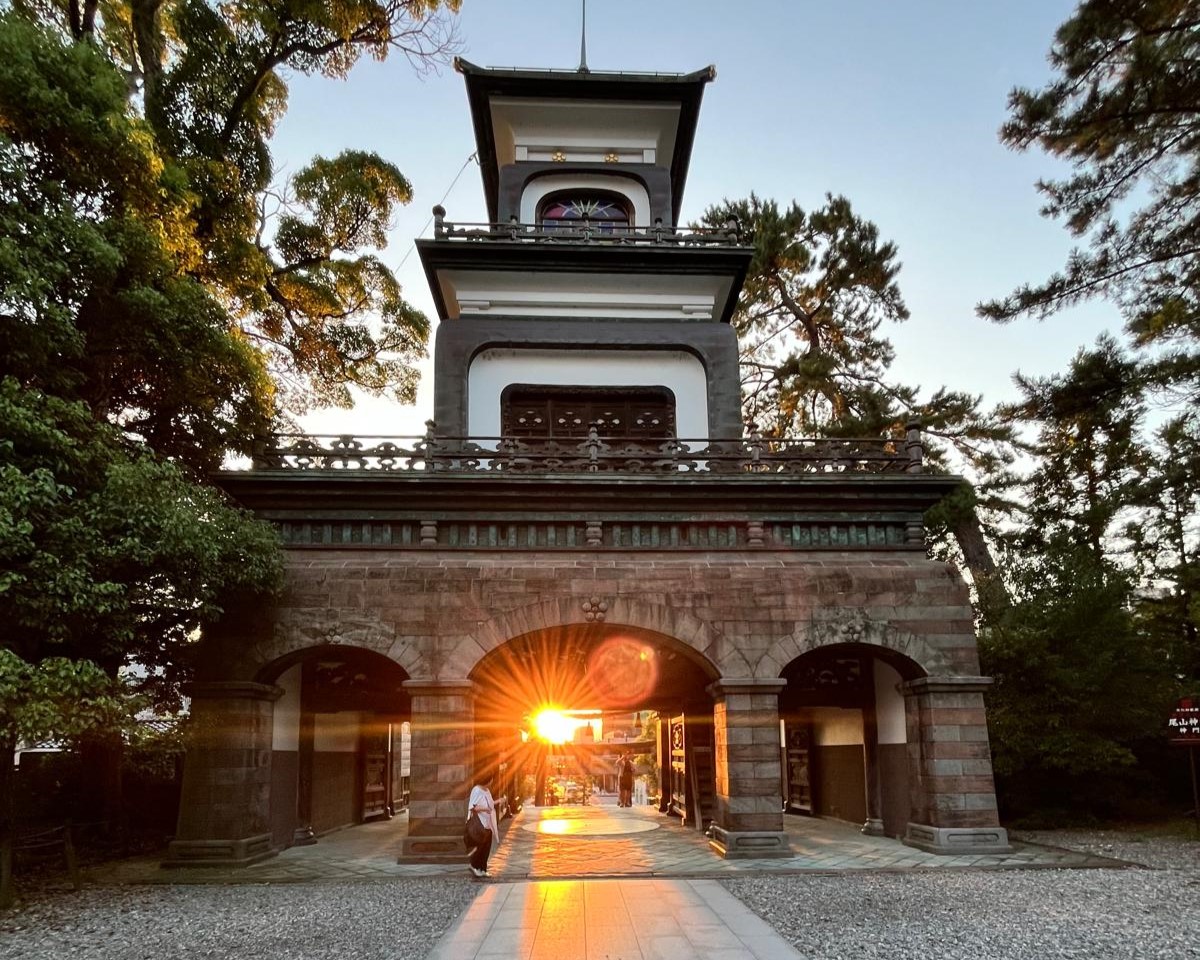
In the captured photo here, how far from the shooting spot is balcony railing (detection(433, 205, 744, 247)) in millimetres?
16641

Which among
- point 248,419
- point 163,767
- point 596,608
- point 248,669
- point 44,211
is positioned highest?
point 44,211

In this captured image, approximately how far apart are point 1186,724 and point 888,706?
5.02 metres

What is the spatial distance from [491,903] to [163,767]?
8161 millimetres

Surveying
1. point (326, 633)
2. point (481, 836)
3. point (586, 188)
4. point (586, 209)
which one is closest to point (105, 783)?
point (326, 633)

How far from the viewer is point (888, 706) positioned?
14.4m

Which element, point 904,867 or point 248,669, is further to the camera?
→ point 248,669

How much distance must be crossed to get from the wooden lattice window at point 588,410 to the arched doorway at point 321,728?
5.42 m

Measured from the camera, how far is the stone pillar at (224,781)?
11.8 metres

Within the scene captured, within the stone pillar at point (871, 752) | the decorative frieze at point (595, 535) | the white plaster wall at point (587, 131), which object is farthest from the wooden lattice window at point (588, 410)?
the white plaster wall at point (587, 131)

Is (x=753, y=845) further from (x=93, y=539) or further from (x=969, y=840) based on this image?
(x=93, y=539)

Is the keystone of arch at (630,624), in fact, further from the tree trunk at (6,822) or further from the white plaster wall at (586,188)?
the white plaster wall at (586,188)

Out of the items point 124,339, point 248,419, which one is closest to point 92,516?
point 124,339

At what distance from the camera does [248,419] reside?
14.3 m

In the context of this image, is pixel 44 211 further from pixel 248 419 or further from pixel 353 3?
pixel 353 3
